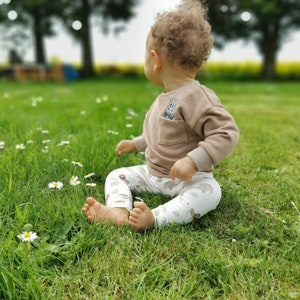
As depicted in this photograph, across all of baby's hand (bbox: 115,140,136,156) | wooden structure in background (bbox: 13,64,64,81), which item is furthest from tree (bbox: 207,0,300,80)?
baby's hand (bbox: 115,140,136,156)

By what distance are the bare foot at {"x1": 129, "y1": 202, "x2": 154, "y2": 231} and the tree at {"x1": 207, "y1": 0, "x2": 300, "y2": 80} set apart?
17435 millimetres

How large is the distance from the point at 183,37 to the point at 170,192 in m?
0.77

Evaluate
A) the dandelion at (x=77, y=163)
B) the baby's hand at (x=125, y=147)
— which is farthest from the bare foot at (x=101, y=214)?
the baby's hand at (x=125, y=147)

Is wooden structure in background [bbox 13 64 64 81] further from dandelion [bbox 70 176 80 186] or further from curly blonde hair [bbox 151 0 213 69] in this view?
curly blonde hair [bbox 151 0 213 69]

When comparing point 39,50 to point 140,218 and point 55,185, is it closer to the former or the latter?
point 55,185

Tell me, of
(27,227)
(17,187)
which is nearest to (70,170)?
(17,187)

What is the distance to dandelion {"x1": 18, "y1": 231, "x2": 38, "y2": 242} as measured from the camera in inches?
66.0

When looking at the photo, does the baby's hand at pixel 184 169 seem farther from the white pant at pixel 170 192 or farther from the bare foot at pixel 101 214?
the bare foot at pixel 101 214

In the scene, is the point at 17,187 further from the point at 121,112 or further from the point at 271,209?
the point at 121,112

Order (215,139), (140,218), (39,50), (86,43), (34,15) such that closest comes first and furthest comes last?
(140,218) → (215,139) → (34,15) → (86,43) → (39,50)

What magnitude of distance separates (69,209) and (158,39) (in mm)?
919

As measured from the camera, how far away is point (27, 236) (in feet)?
5.58

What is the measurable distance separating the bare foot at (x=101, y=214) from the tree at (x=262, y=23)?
17380 mm

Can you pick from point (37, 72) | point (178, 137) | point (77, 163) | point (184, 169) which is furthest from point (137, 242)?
point (37, 72)
